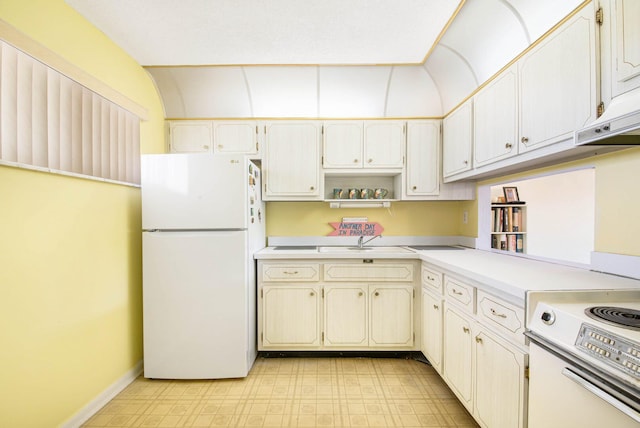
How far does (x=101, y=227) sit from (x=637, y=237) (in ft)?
10.3

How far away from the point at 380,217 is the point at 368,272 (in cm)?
80

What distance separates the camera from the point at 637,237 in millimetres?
1338

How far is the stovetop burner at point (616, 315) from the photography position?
2.83ft

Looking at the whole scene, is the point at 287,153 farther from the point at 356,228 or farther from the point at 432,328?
the point at 432,328

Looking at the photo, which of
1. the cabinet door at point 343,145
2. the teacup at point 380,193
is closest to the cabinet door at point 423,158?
the teacup at point 380,193

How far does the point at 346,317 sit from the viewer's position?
7.81ft

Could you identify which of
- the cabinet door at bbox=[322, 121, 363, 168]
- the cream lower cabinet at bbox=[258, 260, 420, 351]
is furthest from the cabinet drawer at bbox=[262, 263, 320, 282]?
the cabinet door at bbox=[322, 121, 363, 168]

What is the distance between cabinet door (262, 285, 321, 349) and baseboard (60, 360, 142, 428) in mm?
1021

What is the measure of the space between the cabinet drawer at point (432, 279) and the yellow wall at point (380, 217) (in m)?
0.76

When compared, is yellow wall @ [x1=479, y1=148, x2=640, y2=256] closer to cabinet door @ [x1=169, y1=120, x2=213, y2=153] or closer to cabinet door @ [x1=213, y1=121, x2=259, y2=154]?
cabinet door @ [x1=213, y1=121, x2=259, y2=154]

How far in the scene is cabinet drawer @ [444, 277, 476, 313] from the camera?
1.60 meters

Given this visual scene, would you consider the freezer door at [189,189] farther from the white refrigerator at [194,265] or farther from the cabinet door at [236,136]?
the cabinet door at [236,136]

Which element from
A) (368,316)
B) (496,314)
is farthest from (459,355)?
(368,316)

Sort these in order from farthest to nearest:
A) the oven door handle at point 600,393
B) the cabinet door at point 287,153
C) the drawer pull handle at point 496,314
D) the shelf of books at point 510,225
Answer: the shelf of books at point 510,225
the cabinet door at point 287,153
the drawer pull handle at point 496,314
the oven door handle at point 600,393
